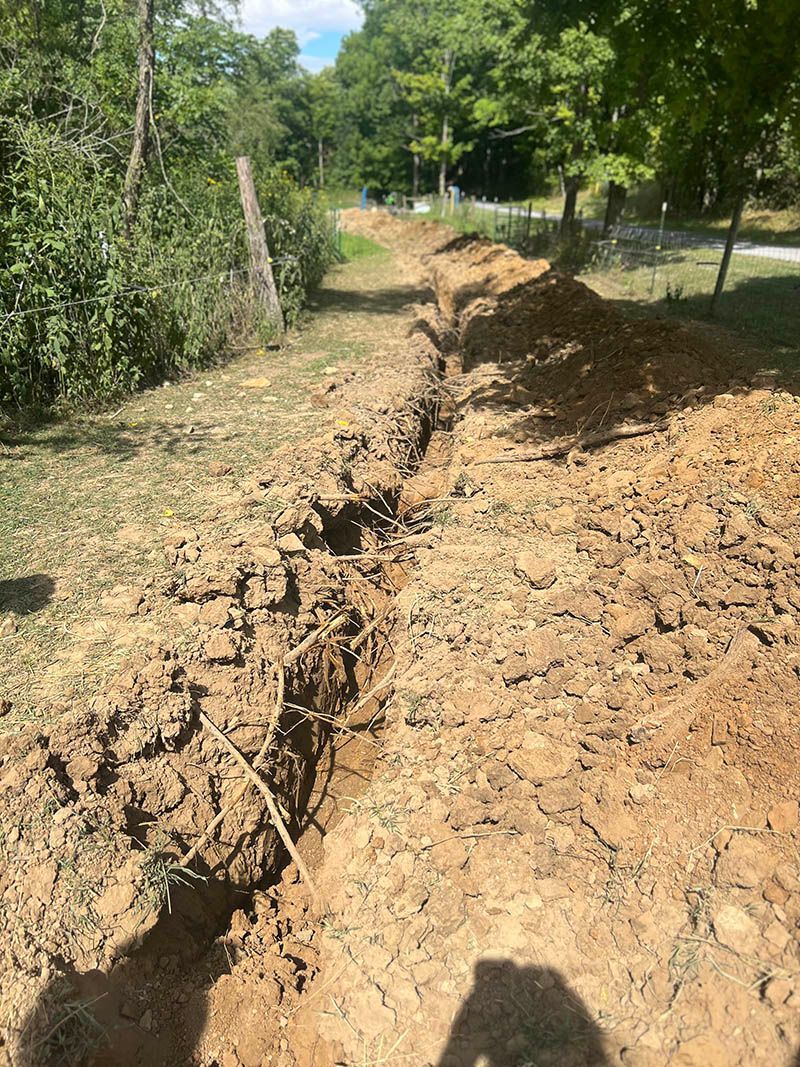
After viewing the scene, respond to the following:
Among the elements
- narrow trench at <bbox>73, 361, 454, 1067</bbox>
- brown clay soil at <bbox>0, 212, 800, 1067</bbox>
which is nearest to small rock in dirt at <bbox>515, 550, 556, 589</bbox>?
brown clay soil at <bbox>0, 212, 800, 1067</bbox>

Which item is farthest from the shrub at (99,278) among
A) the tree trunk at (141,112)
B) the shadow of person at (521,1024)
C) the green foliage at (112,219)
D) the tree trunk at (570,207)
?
the tree trunk at (570,207)

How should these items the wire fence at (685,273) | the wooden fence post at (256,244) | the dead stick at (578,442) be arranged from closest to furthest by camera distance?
the dead stick at (578,442) → the wooden fence post at (256,244) → the wire fence at (685,273)

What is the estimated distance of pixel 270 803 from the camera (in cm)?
332

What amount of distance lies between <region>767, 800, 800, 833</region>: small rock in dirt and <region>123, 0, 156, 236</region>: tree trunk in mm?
8280

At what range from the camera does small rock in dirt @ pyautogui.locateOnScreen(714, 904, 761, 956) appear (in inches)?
97.6

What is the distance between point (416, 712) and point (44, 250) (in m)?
5.33

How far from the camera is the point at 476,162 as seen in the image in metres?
47.8

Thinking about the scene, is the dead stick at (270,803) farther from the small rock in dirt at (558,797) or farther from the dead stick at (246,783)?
the small rock in dirt at (558,797)

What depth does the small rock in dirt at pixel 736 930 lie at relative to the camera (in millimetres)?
2479

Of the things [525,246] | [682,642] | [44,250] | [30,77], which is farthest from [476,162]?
[682,642]

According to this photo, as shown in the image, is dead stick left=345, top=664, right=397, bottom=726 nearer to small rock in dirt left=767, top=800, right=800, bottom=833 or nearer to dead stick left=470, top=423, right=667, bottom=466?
small rock in dirt left=767, top=800, right=800, bottom=833

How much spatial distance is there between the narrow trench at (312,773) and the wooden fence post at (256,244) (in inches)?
172

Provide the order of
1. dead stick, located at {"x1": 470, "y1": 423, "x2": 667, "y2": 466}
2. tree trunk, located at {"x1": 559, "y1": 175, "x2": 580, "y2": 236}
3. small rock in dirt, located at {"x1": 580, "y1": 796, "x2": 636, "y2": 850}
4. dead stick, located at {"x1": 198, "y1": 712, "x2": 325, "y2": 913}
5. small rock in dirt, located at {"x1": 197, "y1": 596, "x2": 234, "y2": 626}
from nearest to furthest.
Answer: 1. small rock in dirt, located at {"x1": 580, "y1": 796, "x2": 636, "y2": 850}
2. dead stick, located at {"x1": 198, "y1": 712, "x2": 325, "y2": 913}
3. small rock in dirt, located at {"x1": 197, "y1": 596, "x2": 234, "y2": 626}
4. dead stick, located at {"x1": 470, "y1": 423, "x2": 667, "y2": 466}
5. tree trunk, located at {"x1": 559, "y1": 175, "x2": 580, "y2": 236}

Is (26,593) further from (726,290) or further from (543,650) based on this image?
(726,290)
